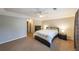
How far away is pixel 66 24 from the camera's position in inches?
74.4

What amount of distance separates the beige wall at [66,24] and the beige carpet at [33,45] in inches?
6.9

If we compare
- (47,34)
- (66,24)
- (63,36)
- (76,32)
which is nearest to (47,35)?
(47,34)

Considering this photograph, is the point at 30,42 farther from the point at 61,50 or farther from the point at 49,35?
the point at 61,50

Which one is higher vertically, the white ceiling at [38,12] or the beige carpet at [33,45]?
the white ceiling at [38,12]

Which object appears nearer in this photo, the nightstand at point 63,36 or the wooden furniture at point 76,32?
the wooden furniture at point 76,32

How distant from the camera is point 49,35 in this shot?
6.02 ft

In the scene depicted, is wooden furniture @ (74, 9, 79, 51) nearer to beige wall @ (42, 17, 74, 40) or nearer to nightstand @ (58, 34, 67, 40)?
beige wall @ (42, 17, 74, 40)

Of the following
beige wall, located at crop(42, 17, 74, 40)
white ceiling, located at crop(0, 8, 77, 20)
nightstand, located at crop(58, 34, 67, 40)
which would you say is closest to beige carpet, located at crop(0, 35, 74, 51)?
nightstand, located at crop(58, 34, 67, 40)

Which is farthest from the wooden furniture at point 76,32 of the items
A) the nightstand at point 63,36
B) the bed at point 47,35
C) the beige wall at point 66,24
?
the bed at point 47,35

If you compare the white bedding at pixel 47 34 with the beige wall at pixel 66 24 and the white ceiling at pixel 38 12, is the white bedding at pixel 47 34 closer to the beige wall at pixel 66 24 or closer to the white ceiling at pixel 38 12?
the beige wall at pixel 66 24

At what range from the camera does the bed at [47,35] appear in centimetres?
184
